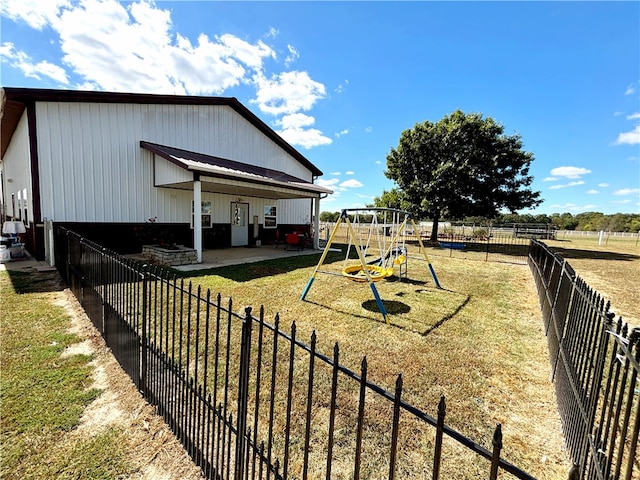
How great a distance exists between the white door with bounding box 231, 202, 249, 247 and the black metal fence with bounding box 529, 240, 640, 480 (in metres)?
12.9

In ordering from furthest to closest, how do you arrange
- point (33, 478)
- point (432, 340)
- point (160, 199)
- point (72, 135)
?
point (160, 199) < point (72, 135) < point (432, 340) < point (33, 478)

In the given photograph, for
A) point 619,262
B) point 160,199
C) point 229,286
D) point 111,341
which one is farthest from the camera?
point 619,262

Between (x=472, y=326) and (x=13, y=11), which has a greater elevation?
(x=13, y=11)

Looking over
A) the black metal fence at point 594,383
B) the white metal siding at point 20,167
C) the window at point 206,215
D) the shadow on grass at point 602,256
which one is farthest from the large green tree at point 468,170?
the white metal siding at point 20,167

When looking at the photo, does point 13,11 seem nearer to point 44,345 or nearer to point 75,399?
point 44,345

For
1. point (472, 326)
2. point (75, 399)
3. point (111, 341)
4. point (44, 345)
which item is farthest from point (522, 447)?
point (44, 345)

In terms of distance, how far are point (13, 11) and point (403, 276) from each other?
11938 millimetres

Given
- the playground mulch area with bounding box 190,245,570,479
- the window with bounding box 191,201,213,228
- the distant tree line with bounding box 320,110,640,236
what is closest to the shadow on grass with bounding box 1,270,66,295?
the playground mulch area with bounding box 190,245,570,479

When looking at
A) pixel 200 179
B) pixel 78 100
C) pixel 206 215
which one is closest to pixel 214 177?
pixel 200 179

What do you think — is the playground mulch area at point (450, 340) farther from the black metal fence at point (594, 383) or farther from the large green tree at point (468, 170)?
the large green tree at point (468, 170)

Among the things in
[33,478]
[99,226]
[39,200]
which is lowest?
[33,478]

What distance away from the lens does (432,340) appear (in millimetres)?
4184

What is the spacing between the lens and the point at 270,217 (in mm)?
16297

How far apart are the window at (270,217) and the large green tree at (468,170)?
379 inches
